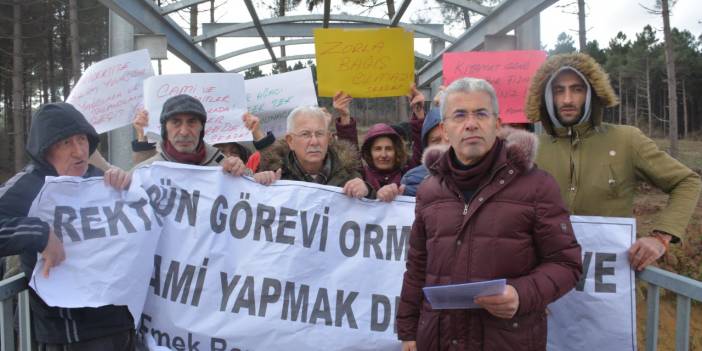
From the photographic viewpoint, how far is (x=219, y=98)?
14.3 ft

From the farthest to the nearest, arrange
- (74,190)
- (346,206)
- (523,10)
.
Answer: (523,10)
(346,206)
(74,190)

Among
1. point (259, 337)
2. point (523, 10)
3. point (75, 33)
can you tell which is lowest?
point (259, 337)

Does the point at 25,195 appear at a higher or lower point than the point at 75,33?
lower

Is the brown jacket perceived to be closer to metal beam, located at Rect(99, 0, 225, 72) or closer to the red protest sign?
the red protest sign

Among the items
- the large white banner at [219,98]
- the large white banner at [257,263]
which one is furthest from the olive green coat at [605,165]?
the large white banner at [219,98]

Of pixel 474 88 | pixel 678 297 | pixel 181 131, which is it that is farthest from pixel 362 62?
pixel 678 297

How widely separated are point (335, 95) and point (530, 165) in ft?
8.38

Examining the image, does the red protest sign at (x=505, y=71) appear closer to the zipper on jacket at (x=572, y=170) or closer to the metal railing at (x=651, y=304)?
the zipper on jacket at (x=572, y=170)

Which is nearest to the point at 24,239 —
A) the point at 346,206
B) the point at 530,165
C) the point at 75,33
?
the point at 346,206

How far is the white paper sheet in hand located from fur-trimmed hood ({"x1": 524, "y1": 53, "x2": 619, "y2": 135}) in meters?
1.27

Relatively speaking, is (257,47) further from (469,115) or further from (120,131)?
(469,115)

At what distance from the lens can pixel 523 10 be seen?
168 inches

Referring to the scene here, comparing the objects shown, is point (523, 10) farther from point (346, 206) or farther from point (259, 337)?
point (259, 337)

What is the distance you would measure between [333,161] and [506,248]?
1.52m
